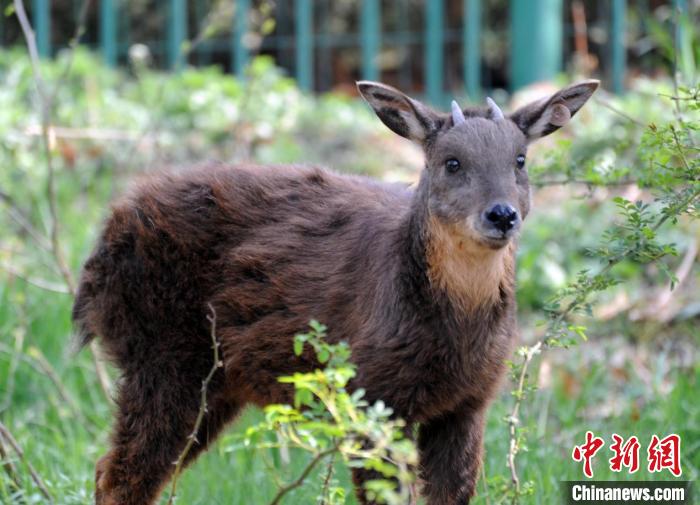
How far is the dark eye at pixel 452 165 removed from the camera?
4117 mm

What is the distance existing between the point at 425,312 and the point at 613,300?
3250 millimetres

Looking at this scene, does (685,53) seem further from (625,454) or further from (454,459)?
(454,459)

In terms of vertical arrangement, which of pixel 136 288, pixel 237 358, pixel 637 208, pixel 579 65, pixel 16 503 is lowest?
pixel 16 503

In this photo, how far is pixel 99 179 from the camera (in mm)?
9367

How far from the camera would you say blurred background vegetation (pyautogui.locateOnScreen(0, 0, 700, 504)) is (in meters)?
5.27

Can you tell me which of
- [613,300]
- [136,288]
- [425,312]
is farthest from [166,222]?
[613,300]

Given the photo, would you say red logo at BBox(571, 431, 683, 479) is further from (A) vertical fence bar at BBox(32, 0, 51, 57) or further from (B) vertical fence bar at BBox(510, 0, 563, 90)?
(A) vertical fence bar at BBox(32, 0, 51, 57)

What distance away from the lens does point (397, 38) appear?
42.7 ft

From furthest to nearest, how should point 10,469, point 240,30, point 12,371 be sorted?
point 240,30 → point 12,371 → point 10,469

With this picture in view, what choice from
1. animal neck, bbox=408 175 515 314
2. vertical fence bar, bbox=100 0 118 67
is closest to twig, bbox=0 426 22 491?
animal neck, bbox=408 175 515 314

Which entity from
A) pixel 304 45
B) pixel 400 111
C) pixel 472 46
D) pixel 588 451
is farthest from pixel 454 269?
pixel 304 45

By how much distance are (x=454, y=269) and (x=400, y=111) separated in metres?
0.67

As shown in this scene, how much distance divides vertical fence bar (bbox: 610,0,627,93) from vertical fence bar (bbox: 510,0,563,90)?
555 mm

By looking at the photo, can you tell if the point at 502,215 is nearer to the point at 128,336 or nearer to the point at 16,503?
the point at 128,336
